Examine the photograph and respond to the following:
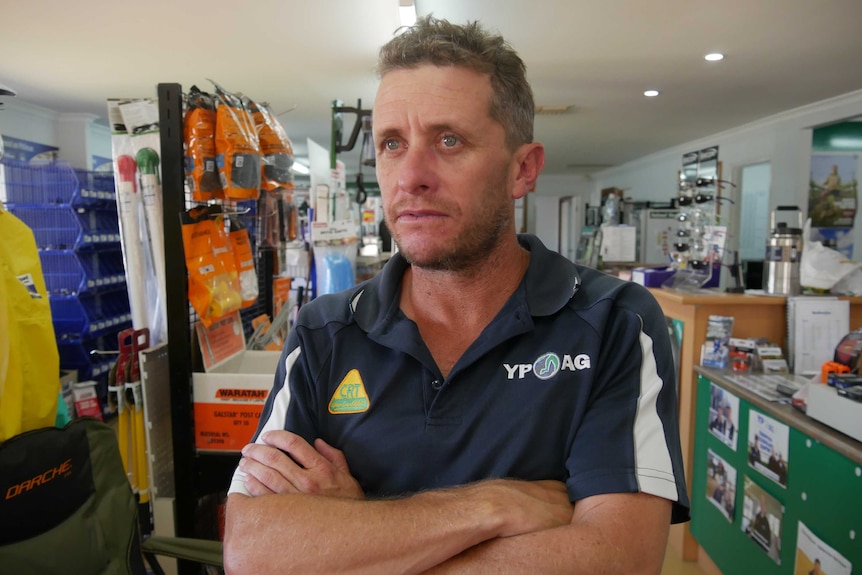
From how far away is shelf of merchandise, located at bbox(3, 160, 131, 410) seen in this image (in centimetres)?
477

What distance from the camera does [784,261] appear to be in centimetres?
257

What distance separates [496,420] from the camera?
1.00 m

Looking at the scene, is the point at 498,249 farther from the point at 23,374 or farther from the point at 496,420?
the point at 23,374

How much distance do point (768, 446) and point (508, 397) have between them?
1.53m

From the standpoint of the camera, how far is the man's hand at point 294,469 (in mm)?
947

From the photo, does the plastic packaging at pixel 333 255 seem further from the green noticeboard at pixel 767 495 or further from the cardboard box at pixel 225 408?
the green noticeboard at pixel 767 495

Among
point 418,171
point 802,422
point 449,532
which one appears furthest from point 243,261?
point 802,422

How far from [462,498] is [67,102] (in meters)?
7.62

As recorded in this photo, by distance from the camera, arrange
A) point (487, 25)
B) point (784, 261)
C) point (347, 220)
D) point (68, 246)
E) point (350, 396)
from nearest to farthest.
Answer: point (350, 396), point (784, 261), point (347, 220), point (487, 25), point (68, 246)

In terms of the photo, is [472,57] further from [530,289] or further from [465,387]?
[465,387]

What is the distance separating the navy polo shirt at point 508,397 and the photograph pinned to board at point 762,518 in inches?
52.2

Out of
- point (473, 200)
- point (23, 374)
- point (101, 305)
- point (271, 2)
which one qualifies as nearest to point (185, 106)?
point (23, 374)

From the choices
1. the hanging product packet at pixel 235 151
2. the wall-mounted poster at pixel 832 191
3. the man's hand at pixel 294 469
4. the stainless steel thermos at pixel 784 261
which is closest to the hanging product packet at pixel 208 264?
the hanging product packet at pixel 235 151

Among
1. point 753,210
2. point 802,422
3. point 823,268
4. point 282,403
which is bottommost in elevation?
point 802,422
